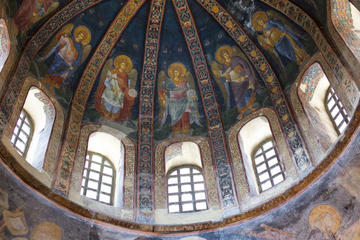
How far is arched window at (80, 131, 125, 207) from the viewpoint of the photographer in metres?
14.6

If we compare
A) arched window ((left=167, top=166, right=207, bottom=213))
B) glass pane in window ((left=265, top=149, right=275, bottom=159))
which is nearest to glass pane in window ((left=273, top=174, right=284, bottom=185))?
glass pane in window ((left=265, top=149, right=275, bottom=159))

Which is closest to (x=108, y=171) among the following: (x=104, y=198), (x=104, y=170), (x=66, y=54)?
(x=104, y=170)

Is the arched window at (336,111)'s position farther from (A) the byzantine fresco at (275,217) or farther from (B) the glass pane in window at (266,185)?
(B) the glass pane in window at (266,185)

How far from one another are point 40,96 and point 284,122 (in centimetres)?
740

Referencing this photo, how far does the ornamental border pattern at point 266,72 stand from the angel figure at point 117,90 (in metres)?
3.50

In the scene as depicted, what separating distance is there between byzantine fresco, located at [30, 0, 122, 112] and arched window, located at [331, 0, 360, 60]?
24.2 feet

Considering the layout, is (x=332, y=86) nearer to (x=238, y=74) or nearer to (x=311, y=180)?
(x=311, y=180)

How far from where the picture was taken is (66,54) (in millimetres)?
16312

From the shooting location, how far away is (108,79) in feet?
56.6

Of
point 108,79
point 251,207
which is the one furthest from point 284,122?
point 108,79

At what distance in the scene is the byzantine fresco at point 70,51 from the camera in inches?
612

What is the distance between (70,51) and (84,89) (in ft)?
4.33

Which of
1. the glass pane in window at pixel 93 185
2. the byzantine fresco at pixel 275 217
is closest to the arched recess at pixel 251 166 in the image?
the byzantine fresco at pixel 275 217

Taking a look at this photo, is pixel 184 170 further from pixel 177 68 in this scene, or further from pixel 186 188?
pixel 177 68
